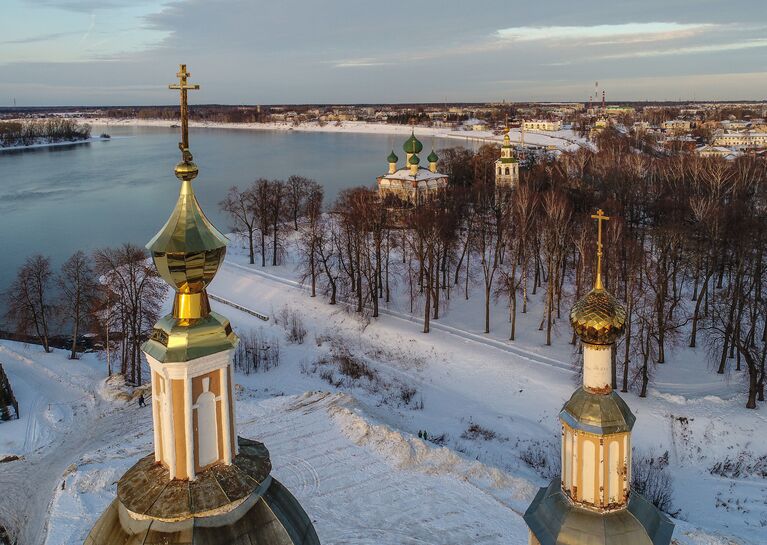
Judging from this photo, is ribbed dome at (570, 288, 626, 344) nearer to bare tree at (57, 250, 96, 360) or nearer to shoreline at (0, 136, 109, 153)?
bare tree at (57, 250, 96, 360)

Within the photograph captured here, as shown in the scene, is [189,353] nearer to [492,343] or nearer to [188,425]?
[188,425]

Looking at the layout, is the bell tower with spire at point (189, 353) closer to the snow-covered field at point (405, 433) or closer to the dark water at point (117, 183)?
the snow-covered field at point (405, 433)

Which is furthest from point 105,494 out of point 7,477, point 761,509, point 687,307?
point 687,307

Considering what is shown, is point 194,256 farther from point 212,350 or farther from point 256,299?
A: point 256,299

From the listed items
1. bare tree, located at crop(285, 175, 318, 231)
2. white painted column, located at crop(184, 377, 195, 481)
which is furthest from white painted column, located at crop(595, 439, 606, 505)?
bare tree, located at crop(285, 175, 318, 231)

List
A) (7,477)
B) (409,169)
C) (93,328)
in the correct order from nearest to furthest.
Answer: (7,477) < (93,328) < (409,169)

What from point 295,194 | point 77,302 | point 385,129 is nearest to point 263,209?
point 295,194

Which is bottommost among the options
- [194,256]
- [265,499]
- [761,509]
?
[761,509]
